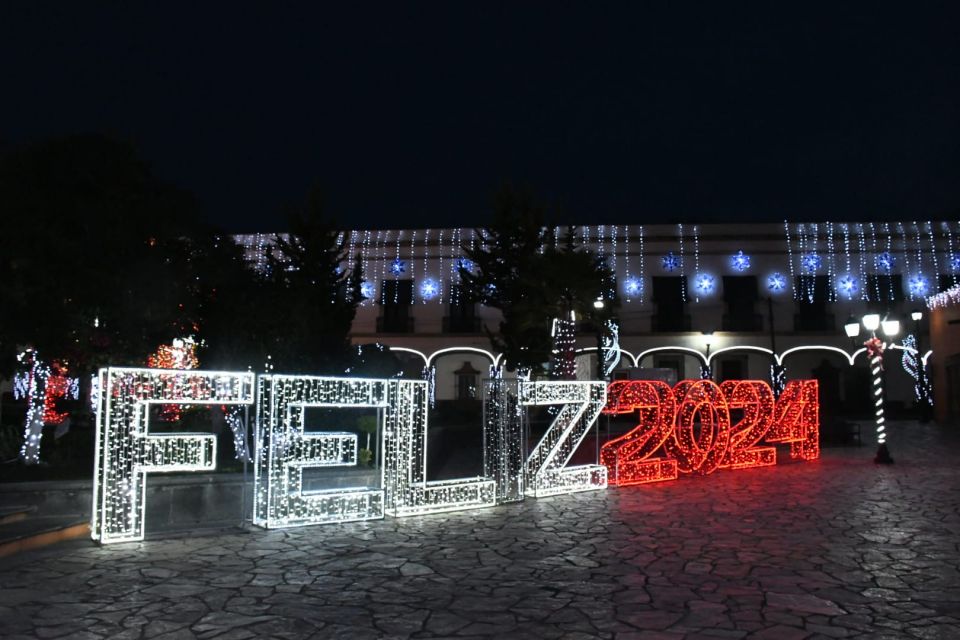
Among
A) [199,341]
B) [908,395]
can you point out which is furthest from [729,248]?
[199,341]

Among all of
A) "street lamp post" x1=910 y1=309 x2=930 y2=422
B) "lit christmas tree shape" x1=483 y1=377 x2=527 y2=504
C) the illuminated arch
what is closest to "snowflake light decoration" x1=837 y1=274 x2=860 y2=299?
"street lamp post" x1=910 y1=309 x2=930 y2=422

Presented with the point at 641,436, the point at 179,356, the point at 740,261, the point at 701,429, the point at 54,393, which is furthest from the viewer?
the point at 740,261

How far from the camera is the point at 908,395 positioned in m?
35.0

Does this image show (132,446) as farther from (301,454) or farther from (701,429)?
(701,429)

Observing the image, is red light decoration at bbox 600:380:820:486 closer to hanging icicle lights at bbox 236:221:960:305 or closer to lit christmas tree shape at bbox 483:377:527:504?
lit christmas tree shape at bbox 483:377:527:504

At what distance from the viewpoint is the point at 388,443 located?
1001 cm

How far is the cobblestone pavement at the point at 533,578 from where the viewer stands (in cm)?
544

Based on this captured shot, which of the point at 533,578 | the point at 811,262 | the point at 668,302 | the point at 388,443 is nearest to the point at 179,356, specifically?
the point at 388,443

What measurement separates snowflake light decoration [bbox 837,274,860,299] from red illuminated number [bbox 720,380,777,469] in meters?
21.4

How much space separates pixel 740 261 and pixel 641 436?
24.2 metres

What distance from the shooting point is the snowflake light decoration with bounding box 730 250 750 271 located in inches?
1389

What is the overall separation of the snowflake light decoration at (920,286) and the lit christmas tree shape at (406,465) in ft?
99.7

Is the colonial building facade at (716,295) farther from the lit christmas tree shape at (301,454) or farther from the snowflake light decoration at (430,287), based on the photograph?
the lit christmas tree shape at (301,454)

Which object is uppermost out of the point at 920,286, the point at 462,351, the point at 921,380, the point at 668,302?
the point at 920,286
